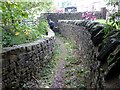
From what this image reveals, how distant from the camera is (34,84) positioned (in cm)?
457

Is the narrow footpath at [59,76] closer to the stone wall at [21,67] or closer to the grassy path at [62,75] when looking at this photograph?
the grassy path at [62,75]

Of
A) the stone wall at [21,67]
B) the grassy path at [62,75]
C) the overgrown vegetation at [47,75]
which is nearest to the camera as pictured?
the stone wall at [21,67]

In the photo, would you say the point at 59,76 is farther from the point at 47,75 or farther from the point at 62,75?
the point at 47,75

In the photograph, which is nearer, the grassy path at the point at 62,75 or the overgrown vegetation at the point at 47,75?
the grassy path at the point at 62,75

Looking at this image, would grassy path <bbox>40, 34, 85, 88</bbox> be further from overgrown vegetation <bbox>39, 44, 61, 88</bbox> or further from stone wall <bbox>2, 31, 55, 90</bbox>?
stone wall <bbox>2, 31, 55, 90</bbox>

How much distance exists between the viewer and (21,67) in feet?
14.4

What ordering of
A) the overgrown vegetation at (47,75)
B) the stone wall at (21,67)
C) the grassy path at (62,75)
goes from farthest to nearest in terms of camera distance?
1. the overgrown vegetation at (47,75)
2. the grassy path at (62,75)
3. the stone wall at (21,67)

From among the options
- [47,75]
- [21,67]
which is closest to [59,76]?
[47,75]

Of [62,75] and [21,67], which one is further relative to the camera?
[62,75]

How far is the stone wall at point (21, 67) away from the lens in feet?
12.7

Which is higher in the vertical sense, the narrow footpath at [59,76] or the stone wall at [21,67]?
the stone wall at [21,67]

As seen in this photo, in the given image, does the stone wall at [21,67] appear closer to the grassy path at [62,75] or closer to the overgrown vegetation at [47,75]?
the overgrown vegetation at [47,75]

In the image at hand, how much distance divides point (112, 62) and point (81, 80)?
9.67ft

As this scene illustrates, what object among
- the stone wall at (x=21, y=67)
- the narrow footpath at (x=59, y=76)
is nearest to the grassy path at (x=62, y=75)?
the narrow footpath at (x=59, y=76)
